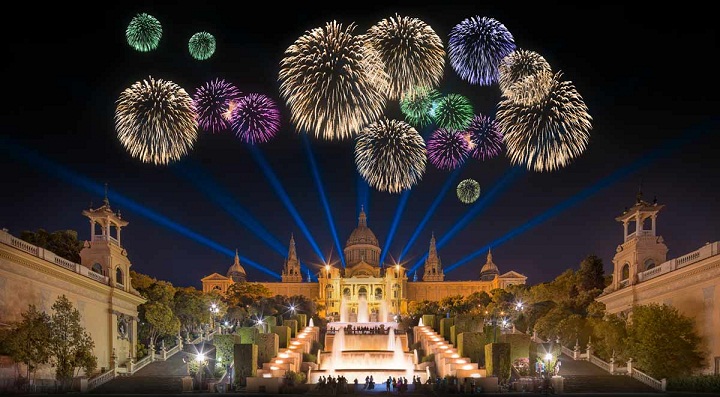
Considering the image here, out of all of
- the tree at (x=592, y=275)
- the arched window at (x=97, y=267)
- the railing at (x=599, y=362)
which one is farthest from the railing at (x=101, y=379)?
the tree at (x=592, y=275)

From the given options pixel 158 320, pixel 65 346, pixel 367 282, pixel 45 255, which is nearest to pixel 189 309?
pixel 158 320

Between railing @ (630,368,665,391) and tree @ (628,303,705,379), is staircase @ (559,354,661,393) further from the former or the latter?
tree @ (628,303,705,379)

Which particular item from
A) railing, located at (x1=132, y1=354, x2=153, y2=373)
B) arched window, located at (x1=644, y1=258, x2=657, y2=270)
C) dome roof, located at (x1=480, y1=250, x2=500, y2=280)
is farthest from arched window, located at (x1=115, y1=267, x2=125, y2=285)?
dome roof, located at (x1=480, y1=250, x2=500, y2=280)

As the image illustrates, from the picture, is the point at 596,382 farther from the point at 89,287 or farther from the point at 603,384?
the point at 89,287

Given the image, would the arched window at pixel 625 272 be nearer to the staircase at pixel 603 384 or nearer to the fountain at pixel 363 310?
the staircase at pixel 603 384

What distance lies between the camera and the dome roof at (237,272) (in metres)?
182

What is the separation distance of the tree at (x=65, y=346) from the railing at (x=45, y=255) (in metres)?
3.96

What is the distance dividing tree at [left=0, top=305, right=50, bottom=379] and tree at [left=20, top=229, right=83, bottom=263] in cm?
2627

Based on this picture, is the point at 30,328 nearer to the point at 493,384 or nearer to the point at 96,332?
the point at 96,332

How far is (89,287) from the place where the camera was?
68125 mm

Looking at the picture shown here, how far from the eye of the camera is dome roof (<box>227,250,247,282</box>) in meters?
182

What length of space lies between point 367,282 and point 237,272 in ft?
102

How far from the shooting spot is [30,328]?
166 feet

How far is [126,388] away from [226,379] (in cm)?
652
